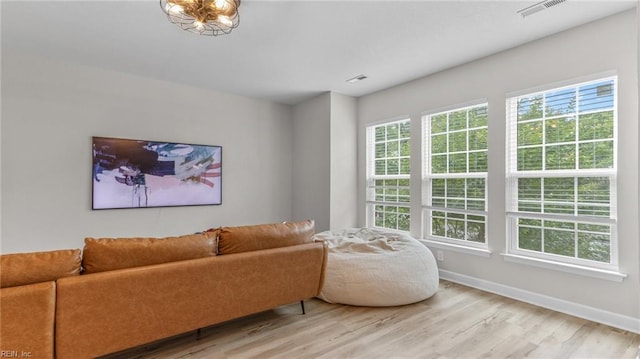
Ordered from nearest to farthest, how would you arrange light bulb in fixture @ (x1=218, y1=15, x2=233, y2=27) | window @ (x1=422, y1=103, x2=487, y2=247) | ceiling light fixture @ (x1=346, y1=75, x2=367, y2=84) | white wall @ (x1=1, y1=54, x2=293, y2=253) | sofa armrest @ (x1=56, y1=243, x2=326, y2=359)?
sofa armrest @ (x1=56, y1=243, x2=326, y2=359) → light bulb in fixture @ (x1=218, y1=15, x2=233, y2=27) → white wall @ (x1=1, y1=54, x2=293, y2=253) → window @ (x1=422, y1=103, x2=487, y2=247) → ceiling light fixture @ (x1=346, y1=75, x2=367, y2=84)

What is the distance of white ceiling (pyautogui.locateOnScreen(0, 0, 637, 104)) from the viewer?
2533 mm

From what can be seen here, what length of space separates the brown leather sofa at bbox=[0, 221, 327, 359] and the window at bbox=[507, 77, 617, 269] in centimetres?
229

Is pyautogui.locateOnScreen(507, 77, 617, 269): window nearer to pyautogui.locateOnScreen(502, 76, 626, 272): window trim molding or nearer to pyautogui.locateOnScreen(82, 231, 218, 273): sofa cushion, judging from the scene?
pyautogui.locateOnScreen(502, 76, 626, 272): window trim molding

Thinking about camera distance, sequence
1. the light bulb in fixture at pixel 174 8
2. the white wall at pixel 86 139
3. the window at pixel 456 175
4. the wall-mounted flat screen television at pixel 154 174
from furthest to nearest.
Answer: the wall-mounted flat screen television at pixel 154 174 < the window at pixel 456 175 < the white wall at pixel 86 139 < the light bulb in fixture at pixel 174 8

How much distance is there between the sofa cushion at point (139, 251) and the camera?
1.83 m

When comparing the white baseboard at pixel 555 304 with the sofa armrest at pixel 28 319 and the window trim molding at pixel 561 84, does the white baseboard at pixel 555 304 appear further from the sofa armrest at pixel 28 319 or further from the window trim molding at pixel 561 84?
the sofa armrest at pixel 28 319

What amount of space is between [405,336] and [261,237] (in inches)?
54.4

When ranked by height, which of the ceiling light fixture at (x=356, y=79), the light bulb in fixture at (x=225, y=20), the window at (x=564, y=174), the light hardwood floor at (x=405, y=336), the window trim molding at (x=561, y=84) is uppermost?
the ceiling light fixture at (x=356, y=79)

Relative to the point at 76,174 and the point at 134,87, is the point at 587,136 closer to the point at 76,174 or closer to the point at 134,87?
the point at 134,87

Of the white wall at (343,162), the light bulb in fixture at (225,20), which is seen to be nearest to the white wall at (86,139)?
the white wall at (343,162)

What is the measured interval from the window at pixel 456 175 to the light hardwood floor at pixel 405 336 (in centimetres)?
108

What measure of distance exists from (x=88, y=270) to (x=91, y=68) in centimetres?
322

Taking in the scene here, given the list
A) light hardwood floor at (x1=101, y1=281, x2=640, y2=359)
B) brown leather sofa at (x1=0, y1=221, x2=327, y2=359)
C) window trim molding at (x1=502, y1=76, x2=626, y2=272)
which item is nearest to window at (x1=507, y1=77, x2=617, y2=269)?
window trim molding at (x1=502, y1=76, x2=626, y2=272)

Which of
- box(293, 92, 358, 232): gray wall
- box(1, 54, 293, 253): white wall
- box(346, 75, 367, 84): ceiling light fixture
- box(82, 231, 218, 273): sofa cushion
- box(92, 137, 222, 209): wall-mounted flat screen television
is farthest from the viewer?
box(293, 92, 358, 232): gray wall
